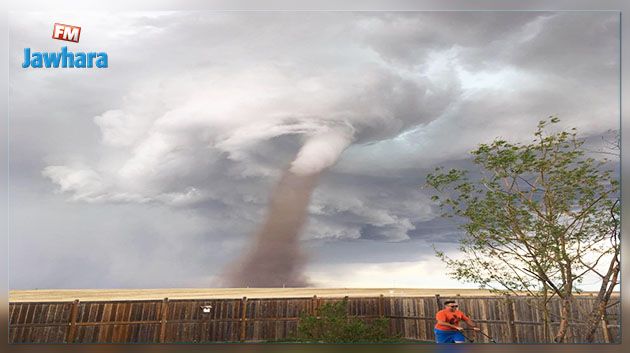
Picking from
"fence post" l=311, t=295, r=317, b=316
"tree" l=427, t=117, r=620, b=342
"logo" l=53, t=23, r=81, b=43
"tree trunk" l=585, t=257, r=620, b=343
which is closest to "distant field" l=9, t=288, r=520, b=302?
"fence post" l=311, t=295, r=317, b=316

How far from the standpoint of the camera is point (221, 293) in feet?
25.0

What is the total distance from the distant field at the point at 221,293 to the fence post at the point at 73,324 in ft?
0.43

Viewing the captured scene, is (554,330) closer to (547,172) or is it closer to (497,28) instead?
(547,172)

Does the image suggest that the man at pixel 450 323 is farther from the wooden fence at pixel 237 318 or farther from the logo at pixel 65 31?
the logo at pixel 65 31

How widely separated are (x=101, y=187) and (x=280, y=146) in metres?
2.12

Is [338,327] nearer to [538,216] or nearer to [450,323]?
[450,323]

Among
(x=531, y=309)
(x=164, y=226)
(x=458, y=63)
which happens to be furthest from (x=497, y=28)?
(x=164, y=226)

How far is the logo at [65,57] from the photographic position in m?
6.69

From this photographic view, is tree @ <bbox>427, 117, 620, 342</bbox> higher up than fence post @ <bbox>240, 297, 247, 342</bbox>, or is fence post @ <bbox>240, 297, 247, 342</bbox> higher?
tree @ <bbox>427, 117, 620, 342</bbox>

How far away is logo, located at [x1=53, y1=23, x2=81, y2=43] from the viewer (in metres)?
6.68

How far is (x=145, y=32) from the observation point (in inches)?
271

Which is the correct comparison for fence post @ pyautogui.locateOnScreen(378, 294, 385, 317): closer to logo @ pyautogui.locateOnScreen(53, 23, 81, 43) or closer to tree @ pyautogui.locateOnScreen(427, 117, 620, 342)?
tree @ pyautogui.locateOnScreen(427, 117, 620, 342)

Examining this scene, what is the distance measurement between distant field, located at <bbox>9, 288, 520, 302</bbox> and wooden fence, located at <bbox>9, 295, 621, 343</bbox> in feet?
0.40

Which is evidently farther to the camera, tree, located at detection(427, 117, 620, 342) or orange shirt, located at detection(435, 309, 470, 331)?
tree, located at detection(427, 117, 620, 342)
